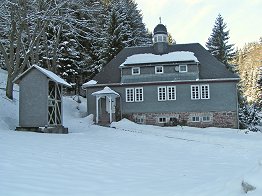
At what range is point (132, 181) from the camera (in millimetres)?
7949

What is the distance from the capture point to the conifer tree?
42.3 meters

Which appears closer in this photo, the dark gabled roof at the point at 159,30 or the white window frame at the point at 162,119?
the white window frame at the point at 162,119

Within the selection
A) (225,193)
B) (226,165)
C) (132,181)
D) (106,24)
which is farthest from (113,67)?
(225,193)

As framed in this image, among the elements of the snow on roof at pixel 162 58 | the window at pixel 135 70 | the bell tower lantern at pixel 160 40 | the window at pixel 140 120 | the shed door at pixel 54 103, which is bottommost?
the window at pixel 140 120

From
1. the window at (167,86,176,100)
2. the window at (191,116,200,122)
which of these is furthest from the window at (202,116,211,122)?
the window at (167,86,176,100)

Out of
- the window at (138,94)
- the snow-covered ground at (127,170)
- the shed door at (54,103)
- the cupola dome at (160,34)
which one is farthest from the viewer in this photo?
the cupola dome at (160,34)

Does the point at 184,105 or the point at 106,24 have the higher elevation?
the point at 106,24

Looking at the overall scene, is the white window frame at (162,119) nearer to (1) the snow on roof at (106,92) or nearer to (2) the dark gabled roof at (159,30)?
(1) the snow on roof at (106,92)

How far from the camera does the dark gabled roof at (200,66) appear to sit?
2911 centimetres

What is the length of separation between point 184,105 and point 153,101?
2.62 metres

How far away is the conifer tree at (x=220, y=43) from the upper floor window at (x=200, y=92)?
14158 millimetres

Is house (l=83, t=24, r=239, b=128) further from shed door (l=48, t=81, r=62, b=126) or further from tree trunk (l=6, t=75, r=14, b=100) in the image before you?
shed door (l=48, t=81, r=62, b=126)

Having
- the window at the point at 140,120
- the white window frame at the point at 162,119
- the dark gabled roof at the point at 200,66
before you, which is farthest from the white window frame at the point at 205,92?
the window at the point at 140,120

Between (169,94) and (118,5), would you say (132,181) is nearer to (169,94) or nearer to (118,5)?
(169,94)
